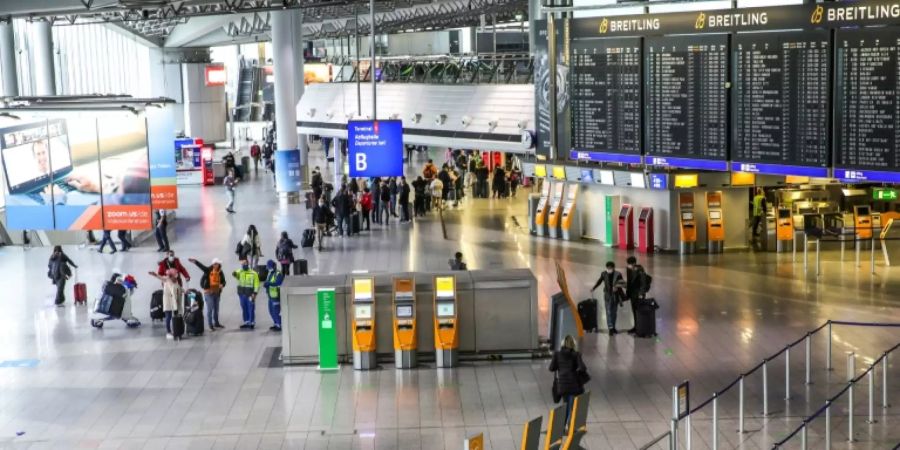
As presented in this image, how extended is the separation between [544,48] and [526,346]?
28.6 feet

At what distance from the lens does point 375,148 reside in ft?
91.9

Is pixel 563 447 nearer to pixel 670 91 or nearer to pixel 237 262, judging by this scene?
pixel 670 91

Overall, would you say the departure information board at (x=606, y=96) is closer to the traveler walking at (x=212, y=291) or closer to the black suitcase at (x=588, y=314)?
the black suitcase at (x=588, y=314)

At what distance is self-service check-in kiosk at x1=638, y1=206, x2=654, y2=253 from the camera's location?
94.4 ft

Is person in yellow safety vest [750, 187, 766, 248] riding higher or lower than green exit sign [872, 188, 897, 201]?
lower

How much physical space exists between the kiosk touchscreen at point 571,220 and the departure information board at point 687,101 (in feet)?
27.5

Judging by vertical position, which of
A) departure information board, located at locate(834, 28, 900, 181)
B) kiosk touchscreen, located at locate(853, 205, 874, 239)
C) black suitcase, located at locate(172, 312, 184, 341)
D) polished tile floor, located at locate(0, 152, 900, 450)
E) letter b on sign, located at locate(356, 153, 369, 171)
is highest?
departure information board, located at locate(834, 28, 900, 181)

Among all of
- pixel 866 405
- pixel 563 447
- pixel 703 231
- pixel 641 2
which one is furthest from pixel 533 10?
pixel 563 447

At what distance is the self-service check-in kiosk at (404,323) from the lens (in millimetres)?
18344

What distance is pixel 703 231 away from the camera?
28484 mm

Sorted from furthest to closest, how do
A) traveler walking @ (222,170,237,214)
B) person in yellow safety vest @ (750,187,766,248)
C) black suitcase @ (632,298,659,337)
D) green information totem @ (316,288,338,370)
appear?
traveler walking @ (222,170,237,214)
person in yellow safety vest @ (750,187,766,248)
black suitcase @ (632,298,659,337)
green information totem @ (316,288,338,370)

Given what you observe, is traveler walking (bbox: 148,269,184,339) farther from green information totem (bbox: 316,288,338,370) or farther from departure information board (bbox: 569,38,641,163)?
departure information board (bbox: 569,38,641,163)

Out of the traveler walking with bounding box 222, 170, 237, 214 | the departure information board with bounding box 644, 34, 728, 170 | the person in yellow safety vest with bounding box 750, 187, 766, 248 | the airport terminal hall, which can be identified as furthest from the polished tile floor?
the traveler walking with bounding box 222, 170, 237, 214

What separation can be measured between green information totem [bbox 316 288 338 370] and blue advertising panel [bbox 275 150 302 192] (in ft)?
81.6
